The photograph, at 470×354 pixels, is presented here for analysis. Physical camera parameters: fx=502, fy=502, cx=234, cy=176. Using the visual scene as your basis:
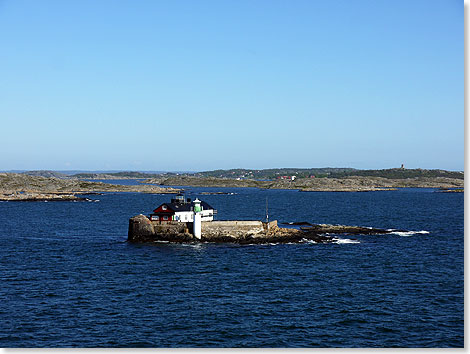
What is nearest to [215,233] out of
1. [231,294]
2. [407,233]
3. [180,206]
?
[180,206]

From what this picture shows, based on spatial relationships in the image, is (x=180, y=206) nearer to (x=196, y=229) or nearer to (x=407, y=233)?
(x=196, y=229)

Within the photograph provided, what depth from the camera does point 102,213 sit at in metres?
127

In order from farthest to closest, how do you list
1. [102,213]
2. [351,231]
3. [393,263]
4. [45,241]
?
[102,213] → [351,231] → [45,241] → [393,263]

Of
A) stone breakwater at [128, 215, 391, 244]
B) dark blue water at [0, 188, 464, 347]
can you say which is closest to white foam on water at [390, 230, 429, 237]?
dark blue water at [0, 188, 464, 347]

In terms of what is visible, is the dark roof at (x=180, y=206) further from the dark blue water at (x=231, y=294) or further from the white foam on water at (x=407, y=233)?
the white foam on water at (x=407, y=233)

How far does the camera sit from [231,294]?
44.9 m

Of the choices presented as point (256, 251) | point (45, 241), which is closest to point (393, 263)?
point (256, 251)

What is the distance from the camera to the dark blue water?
33.7 meters

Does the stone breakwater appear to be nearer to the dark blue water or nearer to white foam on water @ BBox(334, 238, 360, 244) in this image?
white foam on water @ BBox(334, 238, 360, 244)

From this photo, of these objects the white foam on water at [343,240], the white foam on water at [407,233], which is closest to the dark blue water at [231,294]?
the white foam on water at [343,240]

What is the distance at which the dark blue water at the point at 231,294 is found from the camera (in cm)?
3372

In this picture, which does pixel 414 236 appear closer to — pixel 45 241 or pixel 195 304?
pixel 195 304

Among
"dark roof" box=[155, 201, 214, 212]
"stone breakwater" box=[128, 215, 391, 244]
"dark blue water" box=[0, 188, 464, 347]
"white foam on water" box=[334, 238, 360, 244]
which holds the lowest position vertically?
"dark blue water" box=[0, 188, 464, 347]

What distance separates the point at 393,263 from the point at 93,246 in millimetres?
40634
